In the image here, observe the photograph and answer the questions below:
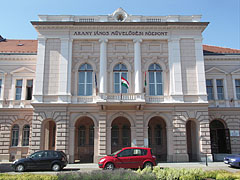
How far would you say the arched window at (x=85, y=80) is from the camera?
901 inches

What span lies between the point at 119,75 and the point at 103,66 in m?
1.88

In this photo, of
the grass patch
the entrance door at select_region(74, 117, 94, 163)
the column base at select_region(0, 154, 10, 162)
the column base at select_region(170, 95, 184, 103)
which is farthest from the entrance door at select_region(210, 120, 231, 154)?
the column base at select_region(0, 154, 10, 162)

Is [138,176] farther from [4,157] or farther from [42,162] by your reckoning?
[4,157]

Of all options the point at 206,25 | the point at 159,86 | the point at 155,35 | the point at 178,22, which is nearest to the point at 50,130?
the point at 159,86

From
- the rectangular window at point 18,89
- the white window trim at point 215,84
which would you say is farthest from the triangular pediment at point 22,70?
the white window trim at point 215,84

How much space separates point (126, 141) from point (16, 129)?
1159cm

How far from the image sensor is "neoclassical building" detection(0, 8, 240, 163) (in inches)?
848

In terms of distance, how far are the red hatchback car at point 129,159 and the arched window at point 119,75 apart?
7.72 metres

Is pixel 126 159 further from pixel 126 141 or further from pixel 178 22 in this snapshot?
pixel 178 22

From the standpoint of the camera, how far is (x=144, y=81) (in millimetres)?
22750

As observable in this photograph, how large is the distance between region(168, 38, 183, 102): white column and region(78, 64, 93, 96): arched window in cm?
815

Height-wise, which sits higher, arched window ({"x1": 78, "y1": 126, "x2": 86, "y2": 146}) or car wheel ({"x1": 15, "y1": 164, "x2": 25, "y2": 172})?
arched window ({"x1": 78, "y1": 126, "x2": 86, "y2": 146})

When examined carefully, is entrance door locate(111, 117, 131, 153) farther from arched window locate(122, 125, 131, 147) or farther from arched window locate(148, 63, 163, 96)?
arched window locate(148, 63, 163, 96)

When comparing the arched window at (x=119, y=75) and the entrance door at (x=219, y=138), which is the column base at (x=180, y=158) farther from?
the arched window at (x=119, y=75)
